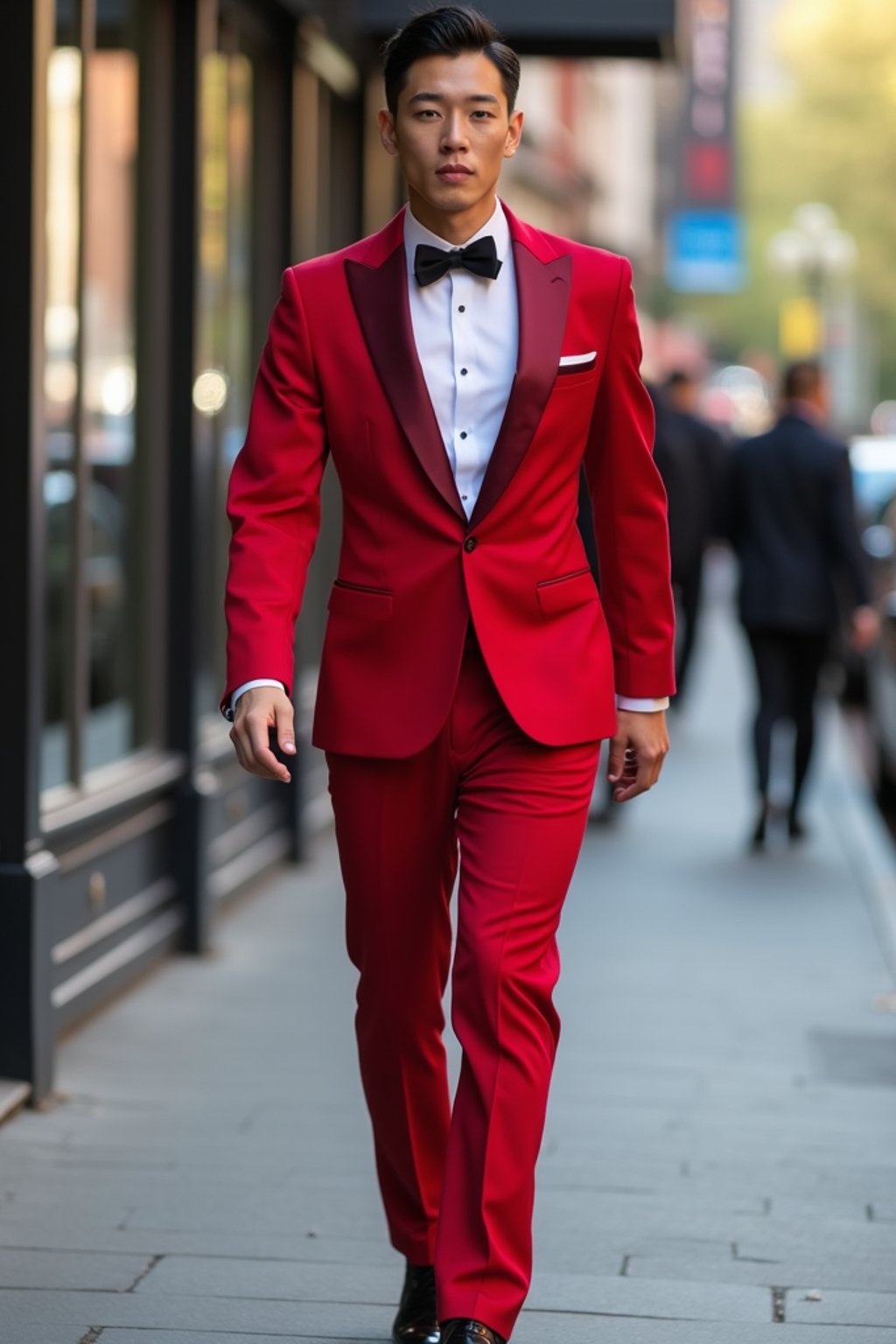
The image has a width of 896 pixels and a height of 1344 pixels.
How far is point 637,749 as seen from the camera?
3.95 meters

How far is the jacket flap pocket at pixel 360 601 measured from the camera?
3760 mm

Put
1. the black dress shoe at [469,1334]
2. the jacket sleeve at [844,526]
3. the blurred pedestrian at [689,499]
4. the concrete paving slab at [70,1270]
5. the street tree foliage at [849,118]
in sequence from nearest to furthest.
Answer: the black dress shoe at [469,1334] → the concrete paving slab at [70,1270] → the jacket sleeve at [844,526] → the blurred pedestrian at [689,499] → the street tree foliage at [849,118]

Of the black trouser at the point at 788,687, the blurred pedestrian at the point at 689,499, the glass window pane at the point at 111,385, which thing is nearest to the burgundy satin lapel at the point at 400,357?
the glass window pane at the point at 111,385

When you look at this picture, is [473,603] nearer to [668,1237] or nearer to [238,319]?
[668,1237]

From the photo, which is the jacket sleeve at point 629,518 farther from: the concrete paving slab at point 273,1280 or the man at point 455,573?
the concrete paving slab at point 273,1280

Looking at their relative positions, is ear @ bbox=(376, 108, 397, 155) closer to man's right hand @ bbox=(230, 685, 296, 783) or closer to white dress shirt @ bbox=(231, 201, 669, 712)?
white dress shirt @ bbox=(231, 201, 669, 712)

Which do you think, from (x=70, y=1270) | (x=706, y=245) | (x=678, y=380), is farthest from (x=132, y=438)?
(x=706, y=245)

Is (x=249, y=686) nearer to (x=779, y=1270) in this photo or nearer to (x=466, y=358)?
(x=466, y=358)

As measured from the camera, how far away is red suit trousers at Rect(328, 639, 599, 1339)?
3596mm

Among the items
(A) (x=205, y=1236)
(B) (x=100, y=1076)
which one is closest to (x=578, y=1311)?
(A) (x=205, y=1236)

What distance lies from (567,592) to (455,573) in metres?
0.20

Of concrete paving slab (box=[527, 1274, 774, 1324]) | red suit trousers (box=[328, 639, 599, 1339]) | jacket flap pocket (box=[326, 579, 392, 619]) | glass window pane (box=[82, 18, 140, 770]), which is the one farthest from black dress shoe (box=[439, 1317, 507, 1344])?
glass window pane (box=[82, 18, 140, 770])

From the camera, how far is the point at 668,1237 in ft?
15.5

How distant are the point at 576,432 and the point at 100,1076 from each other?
2812 millimetres
